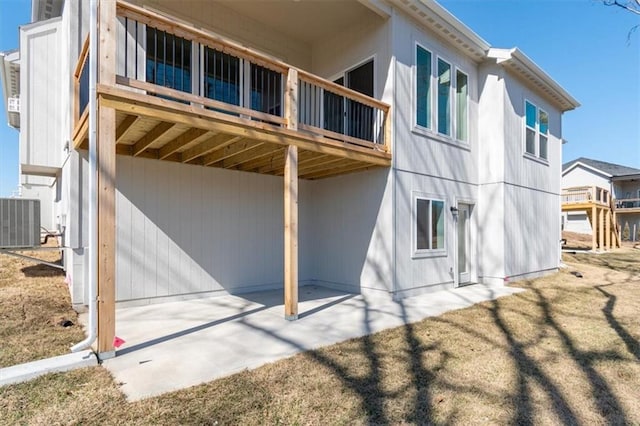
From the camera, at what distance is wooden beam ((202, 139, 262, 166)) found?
17.1 feet

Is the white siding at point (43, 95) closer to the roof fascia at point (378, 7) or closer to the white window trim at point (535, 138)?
the roof fascia at point (378, 7)

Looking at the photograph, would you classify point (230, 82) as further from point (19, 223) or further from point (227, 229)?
point (19, 223)

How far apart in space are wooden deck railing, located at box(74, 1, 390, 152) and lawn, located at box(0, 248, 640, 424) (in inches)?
122

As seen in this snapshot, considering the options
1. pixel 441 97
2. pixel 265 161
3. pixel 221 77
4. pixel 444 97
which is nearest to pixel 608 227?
pixel 444 97

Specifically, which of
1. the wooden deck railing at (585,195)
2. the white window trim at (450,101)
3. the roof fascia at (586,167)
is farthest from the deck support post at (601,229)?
the white window trim at (450,101)

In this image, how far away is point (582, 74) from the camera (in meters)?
13.8

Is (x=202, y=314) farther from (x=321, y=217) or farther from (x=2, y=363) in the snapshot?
(x=321, y=217)

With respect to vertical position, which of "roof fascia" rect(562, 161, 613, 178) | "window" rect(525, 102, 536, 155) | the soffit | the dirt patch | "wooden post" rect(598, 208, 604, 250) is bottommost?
the dirt patch

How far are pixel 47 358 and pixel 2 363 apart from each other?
0.37m

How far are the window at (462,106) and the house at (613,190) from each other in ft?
64.9

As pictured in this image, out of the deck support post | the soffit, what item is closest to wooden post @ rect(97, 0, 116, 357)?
the soffit

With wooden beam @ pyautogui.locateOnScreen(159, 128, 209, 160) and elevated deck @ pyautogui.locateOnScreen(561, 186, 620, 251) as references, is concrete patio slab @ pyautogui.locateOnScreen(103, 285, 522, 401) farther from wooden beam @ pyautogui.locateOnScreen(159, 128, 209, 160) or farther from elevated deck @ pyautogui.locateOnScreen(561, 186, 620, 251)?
elevated deck @ pyautogui.locateOnScreen(561, 186, 620, 251)

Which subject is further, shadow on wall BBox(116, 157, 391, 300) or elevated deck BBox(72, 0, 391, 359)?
shadow on wall BBox(116, 157, 391, 300)

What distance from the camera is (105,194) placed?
11.8ft
